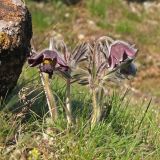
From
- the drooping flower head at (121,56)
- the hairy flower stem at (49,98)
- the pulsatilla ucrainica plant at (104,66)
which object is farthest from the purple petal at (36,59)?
the drooping flower head at (121,56)

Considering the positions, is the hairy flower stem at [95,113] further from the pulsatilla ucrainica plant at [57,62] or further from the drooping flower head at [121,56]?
the drooping flower head at [121,56]

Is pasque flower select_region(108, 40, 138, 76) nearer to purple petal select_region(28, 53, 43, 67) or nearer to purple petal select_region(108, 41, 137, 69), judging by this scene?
purple petal select_region(108, 41, 137, 69)

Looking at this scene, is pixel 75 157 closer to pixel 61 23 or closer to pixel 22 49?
pixel 22 49

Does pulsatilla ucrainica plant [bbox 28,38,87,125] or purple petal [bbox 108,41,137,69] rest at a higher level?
purple petal [bbox 108,41,137,69]

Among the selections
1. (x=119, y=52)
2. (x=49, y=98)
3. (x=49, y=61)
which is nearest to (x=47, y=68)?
(x=49, y=61)

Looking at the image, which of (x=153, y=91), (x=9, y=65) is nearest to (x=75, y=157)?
(x=9, y=65)

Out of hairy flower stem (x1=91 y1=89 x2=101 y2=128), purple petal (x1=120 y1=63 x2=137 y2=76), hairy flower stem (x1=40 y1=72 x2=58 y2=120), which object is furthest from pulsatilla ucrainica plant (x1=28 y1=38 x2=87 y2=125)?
purple petal (x1=120 y1=63 x2=137 y2=76)
